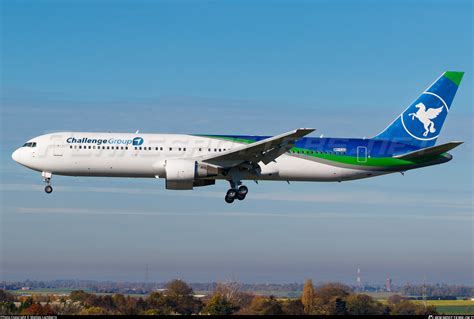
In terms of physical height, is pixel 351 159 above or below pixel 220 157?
above

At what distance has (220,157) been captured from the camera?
63219 millimetres

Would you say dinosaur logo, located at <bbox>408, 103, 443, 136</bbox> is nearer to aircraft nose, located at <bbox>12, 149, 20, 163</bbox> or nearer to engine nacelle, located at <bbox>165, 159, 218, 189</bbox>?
engine nacelle, located at <bbox>165, 159, 218, 189</bbox>

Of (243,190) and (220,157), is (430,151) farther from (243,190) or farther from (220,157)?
(220,157)

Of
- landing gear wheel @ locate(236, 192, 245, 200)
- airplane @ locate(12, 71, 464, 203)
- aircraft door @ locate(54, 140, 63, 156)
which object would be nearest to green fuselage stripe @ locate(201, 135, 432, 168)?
airplane @ locate(12, 71, 464, 203)

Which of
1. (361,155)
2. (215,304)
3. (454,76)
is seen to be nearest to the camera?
(215,304)

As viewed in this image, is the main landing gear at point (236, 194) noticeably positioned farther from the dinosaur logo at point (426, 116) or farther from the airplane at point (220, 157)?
the dinosaur logo at point (426, 116)

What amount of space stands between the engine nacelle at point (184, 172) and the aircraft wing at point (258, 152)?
0.51 m

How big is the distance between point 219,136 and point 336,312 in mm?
12939

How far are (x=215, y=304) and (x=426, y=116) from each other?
64.8ft

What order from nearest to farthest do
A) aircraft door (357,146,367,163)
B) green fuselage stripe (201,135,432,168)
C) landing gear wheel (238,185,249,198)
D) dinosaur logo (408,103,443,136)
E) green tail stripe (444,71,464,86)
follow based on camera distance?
landing gear wheel (238,185,249,198)
green fuselage stripe (201,135,432,168)
aircraft door (357,146,367,163)
dinosaur logo (408,103,443,136)
green tail stripe (444,71,464,86)

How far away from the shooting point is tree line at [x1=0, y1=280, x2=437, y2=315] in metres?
60.8

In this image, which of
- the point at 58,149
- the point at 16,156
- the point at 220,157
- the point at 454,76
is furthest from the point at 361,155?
the point at 16,156

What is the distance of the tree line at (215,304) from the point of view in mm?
60781

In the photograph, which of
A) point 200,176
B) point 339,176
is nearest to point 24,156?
point 200,176
